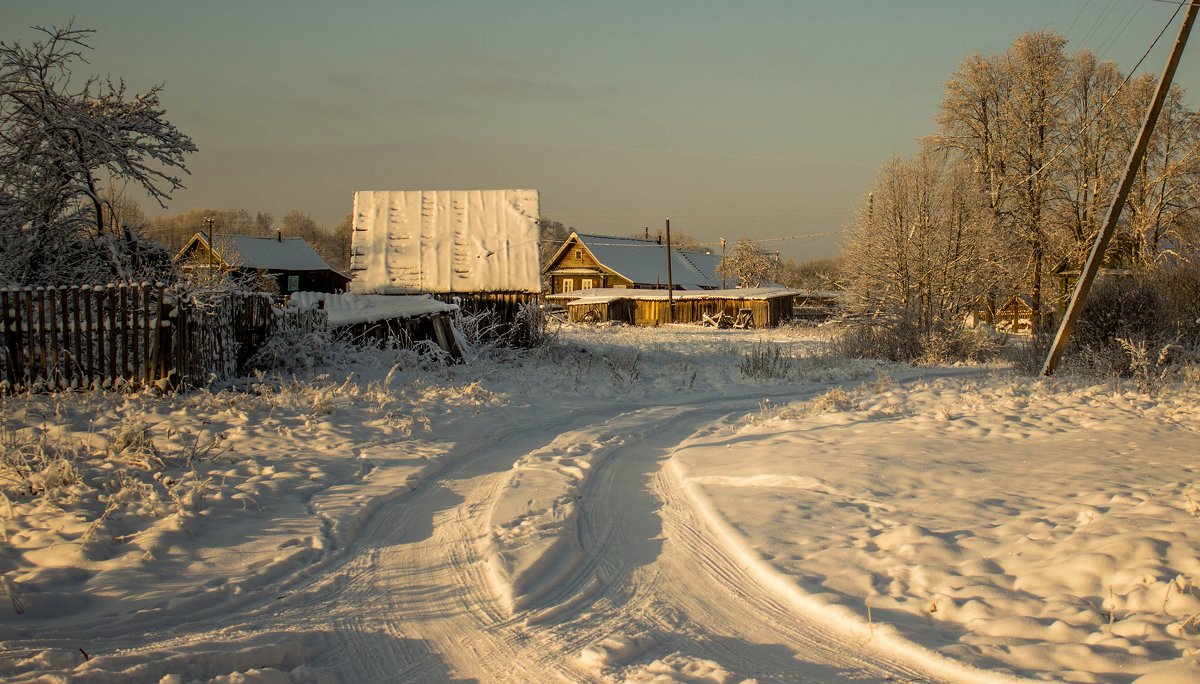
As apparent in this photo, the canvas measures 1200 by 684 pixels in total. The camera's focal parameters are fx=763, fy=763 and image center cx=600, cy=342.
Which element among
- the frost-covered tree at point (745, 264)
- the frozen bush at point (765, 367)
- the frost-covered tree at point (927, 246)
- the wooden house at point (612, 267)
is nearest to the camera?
the frozen bush at point (765, 367)

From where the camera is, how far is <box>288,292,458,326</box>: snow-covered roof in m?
16.1

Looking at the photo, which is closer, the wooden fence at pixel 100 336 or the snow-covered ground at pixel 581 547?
the snow-covered ground at pixel 581 547

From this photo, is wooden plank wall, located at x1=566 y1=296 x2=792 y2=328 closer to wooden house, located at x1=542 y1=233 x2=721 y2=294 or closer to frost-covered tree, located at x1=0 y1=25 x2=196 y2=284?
wooden house, located at x1=542 y1=233 x2=721 y2=294

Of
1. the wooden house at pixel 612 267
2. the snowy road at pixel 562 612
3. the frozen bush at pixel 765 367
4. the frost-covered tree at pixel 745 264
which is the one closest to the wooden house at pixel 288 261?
the wooden house at pixel 612 267

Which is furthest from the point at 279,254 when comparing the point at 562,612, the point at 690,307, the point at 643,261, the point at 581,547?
the point at 562,612

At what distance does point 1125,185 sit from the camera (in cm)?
1386

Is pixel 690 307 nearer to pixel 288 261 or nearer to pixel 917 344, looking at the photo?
pixel 917 344

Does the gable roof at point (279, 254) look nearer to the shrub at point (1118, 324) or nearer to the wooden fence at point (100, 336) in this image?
the wooden fence at point (100, 336)

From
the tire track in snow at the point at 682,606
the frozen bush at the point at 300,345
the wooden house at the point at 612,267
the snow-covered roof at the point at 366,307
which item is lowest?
the tire track in snow at the point at 682,606

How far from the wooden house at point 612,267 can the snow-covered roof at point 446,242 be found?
35016 millimetres

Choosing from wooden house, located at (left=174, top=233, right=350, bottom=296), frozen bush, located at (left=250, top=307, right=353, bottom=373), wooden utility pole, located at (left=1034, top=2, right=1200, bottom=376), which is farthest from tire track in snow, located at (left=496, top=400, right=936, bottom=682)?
wooden house, located at (left=174, top=233, right=350, bottom=296)

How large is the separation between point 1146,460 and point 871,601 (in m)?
4.80

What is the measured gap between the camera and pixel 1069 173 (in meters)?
32.4

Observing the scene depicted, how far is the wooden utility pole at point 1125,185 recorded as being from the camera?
13039mm
